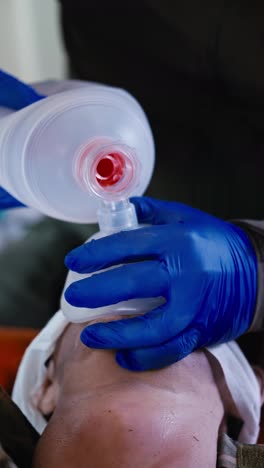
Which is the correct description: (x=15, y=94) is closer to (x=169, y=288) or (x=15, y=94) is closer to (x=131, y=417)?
(x=169, y=288)

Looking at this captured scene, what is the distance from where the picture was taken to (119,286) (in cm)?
74

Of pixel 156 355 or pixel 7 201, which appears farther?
pixel 7 201

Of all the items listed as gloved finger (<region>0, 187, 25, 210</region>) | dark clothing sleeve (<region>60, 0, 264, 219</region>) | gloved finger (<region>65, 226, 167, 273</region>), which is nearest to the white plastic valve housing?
gloved finger (<region>65, 226, 167, 273</region>)

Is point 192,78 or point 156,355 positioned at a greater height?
point 192,78

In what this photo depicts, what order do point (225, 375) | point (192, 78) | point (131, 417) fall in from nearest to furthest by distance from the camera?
point (131, 417) → point (225, 375) → point (192, 78)

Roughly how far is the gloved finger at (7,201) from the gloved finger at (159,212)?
0.81 ft

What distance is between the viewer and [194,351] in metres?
0.83

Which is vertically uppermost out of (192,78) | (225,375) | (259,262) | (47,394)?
(192,78)

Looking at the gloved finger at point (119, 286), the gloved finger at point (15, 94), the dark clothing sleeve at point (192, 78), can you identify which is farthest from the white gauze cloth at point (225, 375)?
the dark clothing sleeve at point (192, 78)

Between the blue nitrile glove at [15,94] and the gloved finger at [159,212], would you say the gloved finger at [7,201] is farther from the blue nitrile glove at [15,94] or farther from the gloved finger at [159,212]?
the gloved finger at [159,212]

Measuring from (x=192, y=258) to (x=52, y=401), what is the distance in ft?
1.06

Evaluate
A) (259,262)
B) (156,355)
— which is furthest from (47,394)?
(259,262)

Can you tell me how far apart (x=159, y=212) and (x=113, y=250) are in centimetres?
18

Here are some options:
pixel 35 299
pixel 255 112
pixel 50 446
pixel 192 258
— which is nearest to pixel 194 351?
pixel 192 258
